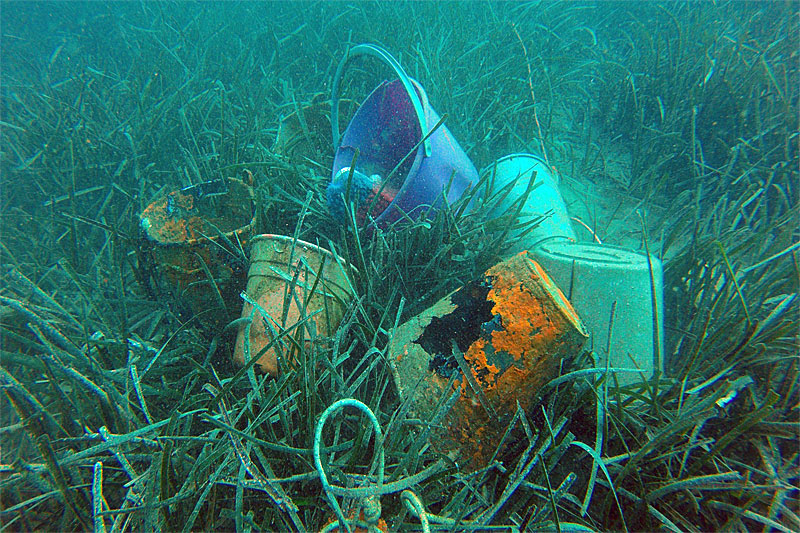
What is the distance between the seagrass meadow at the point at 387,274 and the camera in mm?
1188

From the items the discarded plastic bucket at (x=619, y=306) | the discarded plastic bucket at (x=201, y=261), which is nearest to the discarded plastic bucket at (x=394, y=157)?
the discarded plastic bucket at (x=201, y=261)

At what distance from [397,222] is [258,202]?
Result: 773mm

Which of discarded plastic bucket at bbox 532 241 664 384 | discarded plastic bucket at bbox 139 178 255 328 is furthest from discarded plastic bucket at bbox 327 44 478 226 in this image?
discarded plastic bucket at bbox 532 241 664 384

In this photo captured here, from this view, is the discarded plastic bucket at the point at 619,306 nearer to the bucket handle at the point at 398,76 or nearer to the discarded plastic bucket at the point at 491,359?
the discarded plastic bucket at the point at 491,359

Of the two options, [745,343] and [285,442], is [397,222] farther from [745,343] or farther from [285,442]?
[745,343]

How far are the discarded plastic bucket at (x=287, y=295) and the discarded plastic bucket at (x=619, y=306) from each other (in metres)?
0.95

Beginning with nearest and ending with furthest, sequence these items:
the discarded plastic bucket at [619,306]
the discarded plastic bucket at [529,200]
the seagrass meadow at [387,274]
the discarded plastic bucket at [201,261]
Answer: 1. the seagrass meadow at [387,274]
2. the discarded plastic bucket at [619,306]
3. the discarded plastic bucket at [201,261]
4. the discarded plastic bucket at [529,200]

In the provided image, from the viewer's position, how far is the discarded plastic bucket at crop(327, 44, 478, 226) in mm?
2064

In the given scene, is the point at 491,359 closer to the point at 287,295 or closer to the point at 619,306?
the point at 619,306

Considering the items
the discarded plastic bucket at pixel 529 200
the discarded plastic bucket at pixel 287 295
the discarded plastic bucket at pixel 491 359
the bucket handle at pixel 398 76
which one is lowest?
the discarded plastic bucket at pixel 529 200

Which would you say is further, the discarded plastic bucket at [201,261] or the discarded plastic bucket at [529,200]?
the discarded plastic bucket at [529,200]

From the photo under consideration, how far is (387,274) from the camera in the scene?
1.88 meters

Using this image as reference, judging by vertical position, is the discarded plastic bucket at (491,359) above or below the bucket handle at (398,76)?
below

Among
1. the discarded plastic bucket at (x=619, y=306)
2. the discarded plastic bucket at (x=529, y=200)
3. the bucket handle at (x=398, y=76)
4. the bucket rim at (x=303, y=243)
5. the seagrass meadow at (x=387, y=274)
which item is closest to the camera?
the seagrass meadow at (x=387, y=274)
